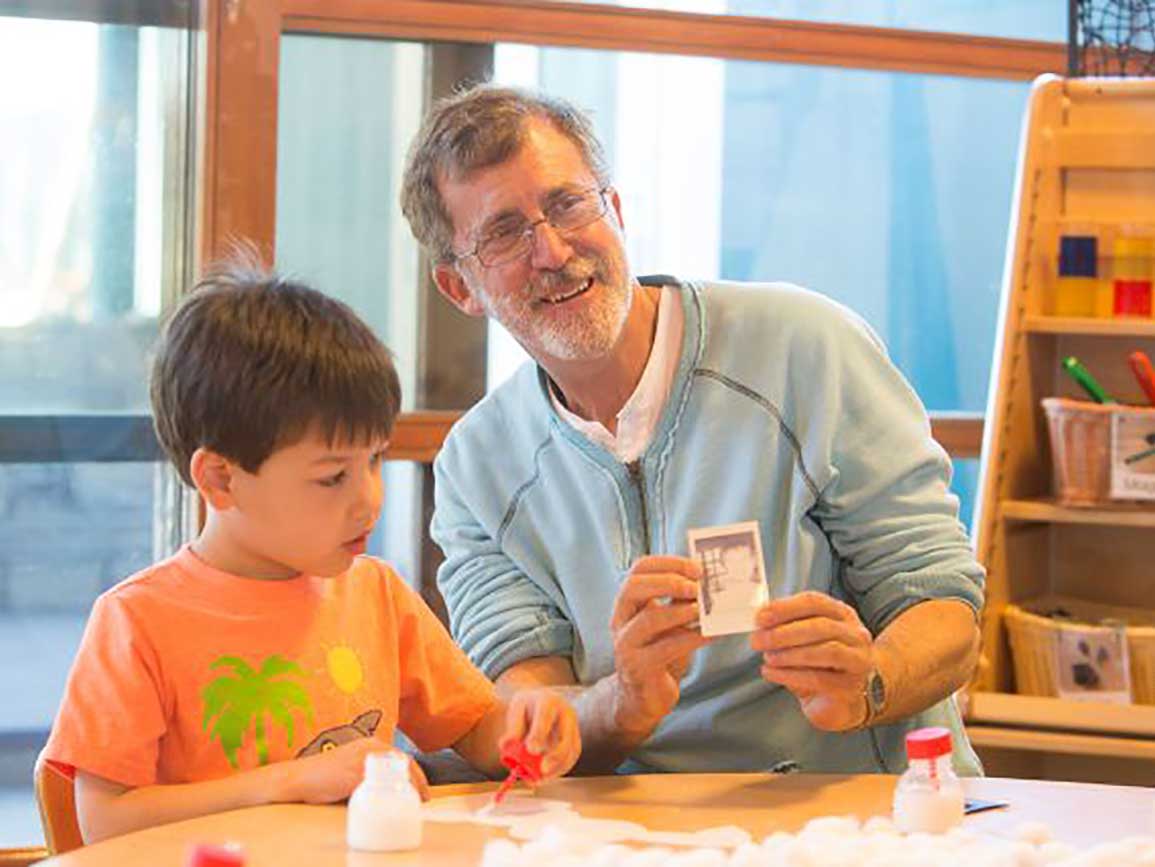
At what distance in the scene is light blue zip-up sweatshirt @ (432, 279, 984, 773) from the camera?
7.10 ft

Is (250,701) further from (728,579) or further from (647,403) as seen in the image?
(647,403)

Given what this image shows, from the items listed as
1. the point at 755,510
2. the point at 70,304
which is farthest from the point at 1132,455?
the point at 70,304

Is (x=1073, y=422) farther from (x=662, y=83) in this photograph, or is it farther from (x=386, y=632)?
(x=386, y=632)

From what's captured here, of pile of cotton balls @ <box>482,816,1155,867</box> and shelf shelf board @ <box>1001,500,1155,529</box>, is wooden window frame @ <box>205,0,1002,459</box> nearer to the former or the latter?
shelf shelf board @ <box>1001,500,1155,529</box>

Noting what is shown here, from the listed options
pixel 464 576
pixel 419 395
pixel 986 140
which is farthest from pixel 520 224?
pixel 986 140

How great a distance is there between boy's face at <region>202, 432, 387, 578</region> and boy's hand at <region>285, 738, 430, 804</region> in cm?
20

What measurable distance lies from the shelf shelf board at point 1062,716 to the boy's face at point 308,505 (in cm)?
150

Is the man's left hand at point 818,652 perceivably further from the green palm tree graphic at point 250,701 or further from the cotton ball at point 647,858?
the green palm tree graphic at point 250,701

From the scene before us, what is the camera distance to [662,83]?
3533 millimetres

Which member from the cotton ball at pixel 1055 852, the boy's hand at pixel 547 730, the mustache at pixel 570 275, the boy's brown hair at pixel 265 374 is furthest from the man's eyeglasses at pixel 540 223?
the cotton ball at pixel 1055 852

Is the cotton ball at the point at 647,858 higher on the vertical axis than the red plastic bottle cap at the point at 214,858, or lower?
lower

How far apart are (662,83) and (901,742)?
170cm

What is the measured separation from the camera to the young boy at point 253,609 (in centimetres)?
172

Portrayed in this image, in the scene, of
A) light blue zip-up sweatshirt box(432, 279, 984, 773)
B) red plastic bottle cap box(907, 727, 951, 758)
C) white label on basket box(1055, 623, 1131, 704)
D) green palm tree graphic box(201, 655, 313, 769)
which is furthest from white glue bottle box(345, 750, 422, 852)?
white label on basket box(1055, 623, 1131, 704)
